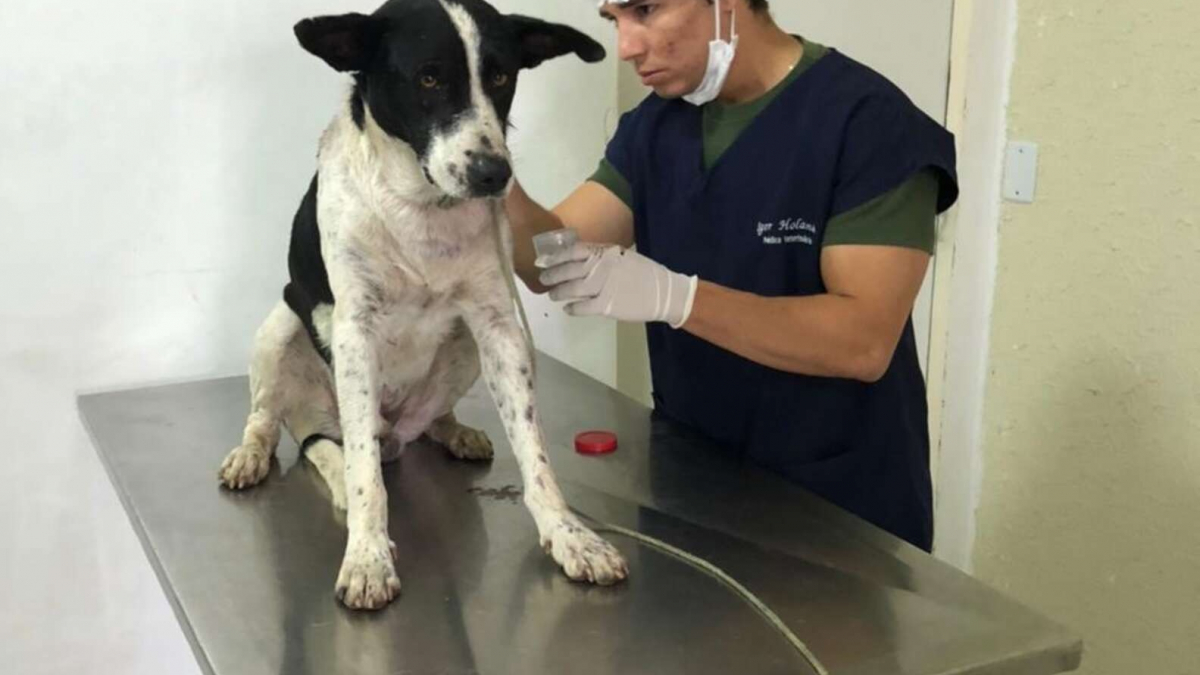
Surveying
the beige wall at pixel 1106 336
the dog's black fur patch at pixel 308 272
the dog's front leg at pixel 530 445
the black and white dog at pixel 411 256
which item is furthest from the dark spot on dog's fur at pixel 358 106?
the beige wall at pixel 1106 336

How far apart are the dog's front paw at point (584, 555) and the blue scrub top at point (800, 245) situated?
0.42m

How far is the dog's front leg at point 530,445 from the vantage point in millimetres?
1242

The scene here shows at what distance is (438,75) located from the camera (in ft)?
4.18

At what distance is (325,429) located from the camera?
1604 millimetres

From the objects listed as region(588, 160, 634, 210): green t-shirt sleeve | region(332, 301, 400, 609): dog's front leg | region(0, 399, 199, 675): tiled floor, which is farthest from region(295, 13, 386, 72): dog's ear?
region(0, 399, 199, 675): tiled floor

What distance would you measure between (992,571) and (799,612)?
145 cm

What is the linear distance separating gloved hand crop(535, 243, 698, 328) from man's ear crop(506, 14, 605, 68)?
23 cm

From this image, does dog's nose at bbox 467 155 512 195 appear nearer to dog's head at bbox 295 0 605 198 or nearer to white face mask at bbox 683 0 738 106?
dog's head at bbox 295 0 605 198

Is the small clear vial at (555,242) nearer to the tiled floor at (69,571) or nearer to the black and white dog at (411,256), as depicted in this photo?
the black and white dog at (411,256)

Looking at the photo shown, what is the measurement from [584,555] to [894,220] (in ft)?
1.83

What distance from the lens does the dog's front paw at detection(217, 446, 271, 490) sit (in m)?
1.50

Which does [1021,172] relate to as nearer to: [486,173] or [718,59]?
[718,59]

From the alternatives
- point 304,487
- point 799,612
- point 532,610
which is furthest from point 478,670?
point 304,487

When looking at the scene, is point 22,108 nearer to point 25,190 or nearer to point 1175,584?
point 25,190
